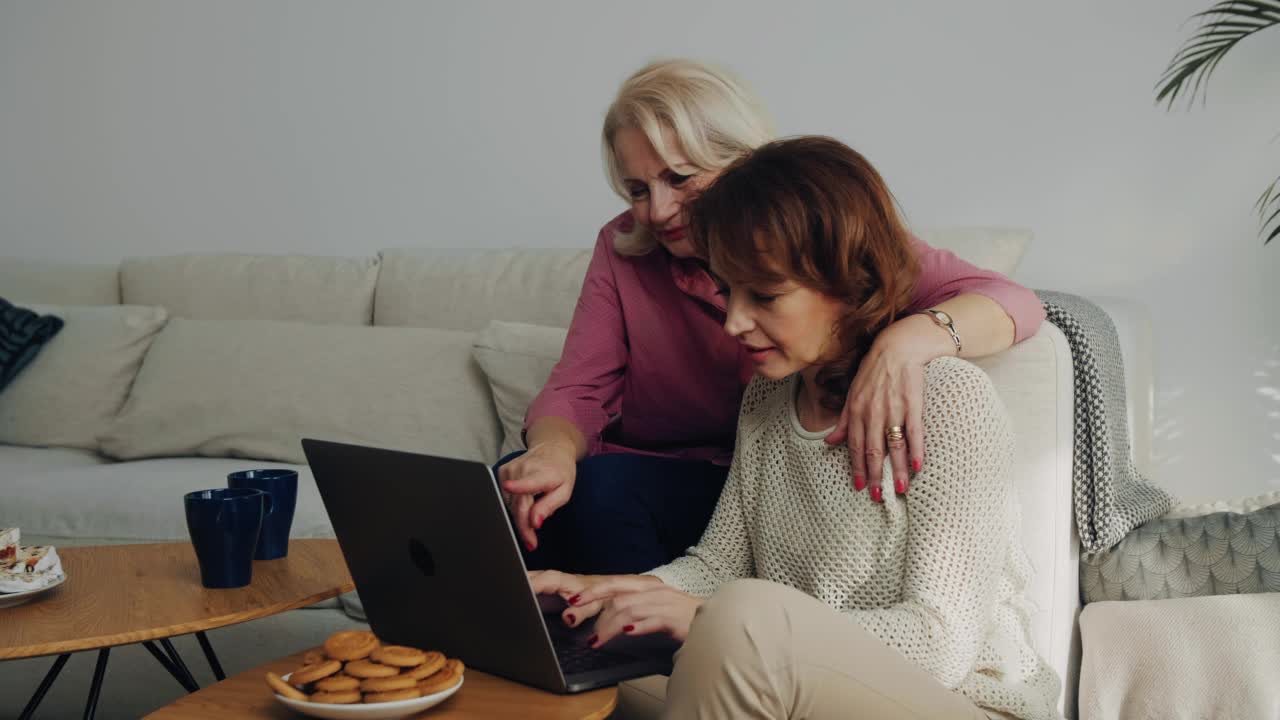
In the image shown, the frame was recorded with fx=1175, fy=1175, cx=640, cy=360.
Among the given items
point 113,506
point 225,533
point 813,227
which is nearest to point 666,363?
point 813,227

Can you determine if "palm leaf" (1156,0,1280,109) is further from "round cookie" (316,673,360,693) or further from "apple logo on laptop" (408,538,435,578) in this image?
"round cookie" (316,673,360,693)

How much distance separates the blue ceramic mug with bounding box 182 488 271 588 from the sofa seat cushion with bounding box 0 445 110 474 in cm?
118

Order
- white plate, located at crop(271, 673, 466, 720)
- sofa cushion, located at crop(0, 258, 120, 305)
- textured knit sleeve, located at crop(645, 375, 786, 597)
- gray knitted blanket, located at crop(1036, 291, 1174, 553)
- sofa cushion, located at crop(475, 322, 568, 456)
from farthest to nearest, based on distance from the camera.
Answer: sofa cushion, located at crop(0, 258, 120, 305) < sofa cushion, located at crop(475, 322, 568, 456) < gray knitted blanket, located at crop(1036, 291, 1174, 553) < textured knit sleeve, located at crop(645, 375, 786, 597) < white plate, located at crop(271, 673, 466, 720)

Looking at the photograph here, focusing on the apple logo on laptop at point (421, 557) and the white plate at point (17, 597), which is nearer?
the apple logo on laptop at point (421, 557)

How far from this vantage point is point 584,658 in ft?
3.48

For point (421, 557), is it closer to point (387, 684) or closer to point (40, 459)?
point (387, 684)

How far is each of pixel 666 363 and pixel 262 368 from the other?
3.64 feet

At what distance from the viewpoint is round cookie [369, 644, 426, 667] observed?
932 mm

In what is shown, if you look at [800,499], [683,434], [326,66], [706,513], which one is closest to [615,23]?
[326,66]

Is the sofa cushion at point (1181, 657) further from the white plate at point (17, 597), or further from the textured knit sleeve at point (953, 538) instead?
the white plate at point (17, 597)

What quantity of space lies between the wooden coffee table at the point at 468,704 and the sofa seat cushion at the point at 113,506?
1.01 meters

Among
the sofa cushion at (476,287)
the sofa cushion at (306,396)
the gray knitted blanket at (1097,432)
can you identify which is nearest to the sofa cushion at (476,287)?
the sofa cushion at (476,287)

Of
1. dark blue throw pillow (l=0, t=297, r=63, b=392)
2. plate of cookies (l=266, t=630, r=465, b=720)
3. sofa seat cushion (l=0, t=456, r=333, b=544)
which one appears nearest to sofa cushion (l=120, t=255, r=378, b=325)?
dark blue throw pillow (l=0, t=297, r=63, b=392)

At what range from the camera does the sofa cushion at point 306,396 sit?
2.33m
